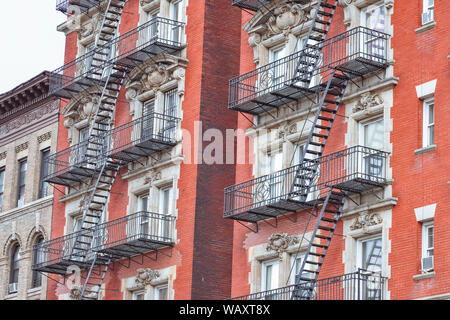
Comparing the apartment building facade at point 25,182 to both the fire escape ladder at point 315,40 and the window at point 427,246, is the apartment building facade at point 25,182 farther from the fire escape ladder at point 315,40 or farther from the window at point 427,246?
the window at point 427,246

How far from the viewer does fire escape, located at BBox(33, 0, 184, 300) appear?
142ft

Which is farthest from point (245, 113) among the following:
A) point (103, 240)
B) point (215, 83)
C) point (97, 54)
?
point (97, 54)

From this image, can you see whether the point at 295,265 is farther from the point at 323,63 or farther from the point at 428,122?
the point at 428,122

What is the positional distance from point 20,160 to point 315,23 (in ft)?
65.0

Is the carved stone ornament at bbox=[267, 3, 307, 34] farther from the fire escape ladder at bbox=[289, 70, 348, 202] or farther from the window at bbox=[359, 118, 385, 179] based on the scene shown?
the window at bbox=[359, 118, 385, 179]

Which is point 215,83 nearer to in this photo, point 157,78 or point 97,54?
point 157,78

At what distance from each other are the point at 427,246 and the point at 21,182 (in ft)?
83.6

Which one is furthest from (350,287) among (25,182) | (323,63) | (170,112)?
(25,182)

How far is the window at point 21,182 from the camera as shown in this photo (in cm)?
5362

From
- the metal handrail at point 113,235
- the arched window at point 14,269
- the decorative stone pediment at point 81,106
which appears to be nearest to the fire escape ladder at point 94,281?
the metal handrail at point 113,235

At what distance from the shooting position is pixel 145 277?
4281 centimetres

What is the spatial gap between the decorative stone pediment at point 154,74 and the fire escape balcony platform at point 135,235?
4902 millimetres

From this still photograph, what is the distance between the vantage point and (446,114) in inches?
1308

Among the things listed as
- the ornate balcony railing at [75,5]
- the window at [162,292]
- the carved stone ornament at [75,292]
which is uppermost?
the ornate balcony railing at [75,5]
